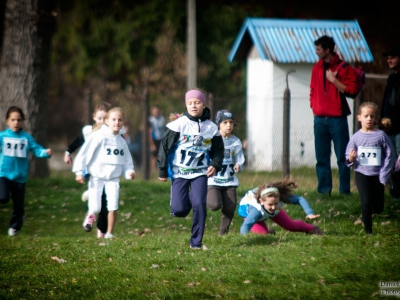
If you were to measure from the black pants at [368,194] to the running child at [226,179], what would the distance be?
5.36 ft

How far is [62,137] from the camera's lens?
31.6 m

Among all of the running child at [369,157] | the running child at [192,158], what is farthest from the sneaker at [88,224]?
the running child at [369,157]

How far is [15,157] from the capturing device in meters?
10.5

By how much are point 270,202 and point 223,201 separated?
2.79ft

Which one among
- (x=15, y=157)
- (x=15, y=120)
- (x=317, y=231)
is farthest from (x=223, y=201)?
(x=15, y=120)

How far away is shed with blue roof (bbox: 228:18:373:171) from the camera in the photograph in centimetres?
1919

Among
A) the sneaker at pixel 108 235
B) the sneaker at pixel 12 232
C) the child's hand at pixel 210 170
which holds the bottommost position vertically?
the sneaker at pixel 12 232

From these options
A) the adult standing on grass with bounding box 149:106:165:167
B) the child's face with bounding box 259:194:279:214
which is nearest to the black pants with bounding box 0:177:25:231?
the child's face with bounding box 259:194:279:214

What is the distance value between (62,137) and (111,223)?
22.2 m

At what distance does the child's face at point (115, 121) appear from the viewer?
980 cm

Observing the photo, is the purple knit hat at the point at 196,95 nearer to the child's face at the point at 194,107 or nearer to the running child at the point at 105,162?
the child's face at the point at 194,107

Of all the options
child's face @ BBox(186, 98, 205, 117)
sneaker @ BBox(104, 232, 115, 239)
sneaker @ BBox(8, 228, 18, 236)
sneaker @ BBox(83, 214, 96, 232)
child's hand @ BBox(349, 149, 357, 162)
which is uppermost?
child's face @ BBox(186, 98, 205, 117)

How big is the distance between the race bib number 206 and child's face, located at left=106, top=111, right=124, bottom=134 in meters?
1.56

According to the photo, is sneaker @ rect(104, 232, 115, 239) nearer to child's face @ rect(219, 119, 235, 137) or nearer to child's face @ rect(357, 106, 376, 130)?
child's face @ rect(219, 119, 235, 137)
